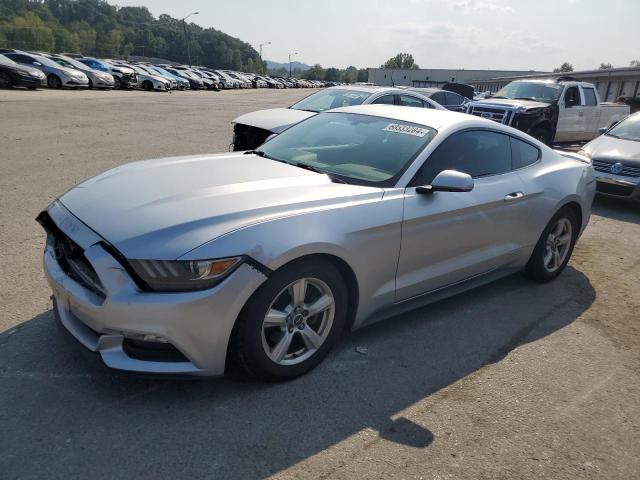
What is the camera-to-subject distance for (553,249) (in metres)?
4.87

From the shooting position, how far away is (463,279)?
3982 mm

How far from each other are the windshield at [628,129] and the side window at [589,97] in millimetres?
4234

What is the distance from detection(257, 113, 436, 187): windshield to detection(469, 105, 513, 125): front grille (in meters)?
8.15

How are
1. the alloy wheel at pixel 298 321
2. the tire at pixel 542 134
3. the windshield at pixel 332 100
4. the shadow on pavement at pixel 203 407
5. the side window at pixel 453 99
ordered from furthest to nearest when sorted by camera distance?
the side window at pixel 453 99, the tire at pixel 542 134, the windshield at pixel 332 100, the alloy wheel at pixel 298 321, the shadow on pavement at pixel 203 407

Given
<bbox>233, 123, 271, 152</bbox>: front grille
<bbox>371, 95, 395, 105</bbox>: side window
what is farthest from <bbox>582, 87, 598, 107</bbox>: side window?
<bbox>233, 123, 271, 152</bbox>: front grille

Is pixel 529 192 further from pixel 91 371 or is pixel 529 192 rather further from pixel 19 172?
pixel 19 172

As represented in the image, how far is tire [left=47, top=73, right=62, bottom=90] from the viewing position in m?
26.0

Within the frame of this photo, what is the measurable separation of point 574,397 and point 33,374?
10.4ft

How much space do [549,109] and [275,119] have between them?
743 cm

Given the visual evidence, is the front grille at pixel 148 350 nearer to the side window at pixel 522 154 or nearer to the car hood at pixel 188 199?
the car hood at pixel 188 199

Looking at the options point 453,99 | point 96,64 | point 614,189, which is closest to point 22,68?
point 96,64

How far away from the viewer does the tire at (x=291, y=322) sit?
9.04ft

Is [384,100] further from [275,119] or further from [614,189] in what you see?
[614,189]

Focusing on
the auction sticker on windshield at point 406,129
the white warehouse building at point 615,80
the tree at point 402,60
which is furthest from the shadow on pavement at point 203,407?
the tree at point 402,60
